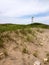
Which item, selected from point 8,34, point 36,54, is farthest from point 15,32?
point 36,54

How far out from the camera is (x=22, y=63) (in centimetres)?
625

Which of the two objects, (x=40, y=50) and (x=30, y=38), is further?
(x=30, y=38)

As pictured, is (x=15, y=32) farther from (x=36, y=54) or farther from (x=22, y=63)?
(x=22, y=63)

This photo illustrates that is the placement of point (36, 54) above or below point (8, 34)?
below

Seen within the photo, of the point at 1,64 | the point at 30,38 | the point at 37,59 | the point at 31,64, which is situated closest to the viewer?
the point at 1,64

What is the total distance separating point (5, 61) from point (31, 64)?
0.91 metres

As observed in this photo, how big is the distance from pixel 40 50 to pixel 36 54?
1.67ft

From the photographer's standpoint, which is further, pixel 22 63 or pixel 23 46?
pixel 23 46

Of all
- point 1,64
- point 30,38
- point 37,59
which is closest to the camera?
point 1,64

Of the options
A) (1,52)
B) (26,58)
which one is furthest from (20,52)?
(1,52)

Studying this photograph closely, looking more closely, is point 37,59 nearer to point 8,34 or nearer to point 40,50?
point 40,50

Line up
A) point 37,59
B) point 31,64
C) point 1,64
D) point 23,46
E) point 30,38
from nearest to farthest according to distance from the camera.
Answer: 1. point 1,64
2. point 31,64
3. point 37,59
4. point 23,46
5. point 30,38

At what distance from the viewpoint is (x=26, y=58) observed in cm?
665

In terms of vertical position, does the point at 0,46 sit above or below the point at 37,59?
above
